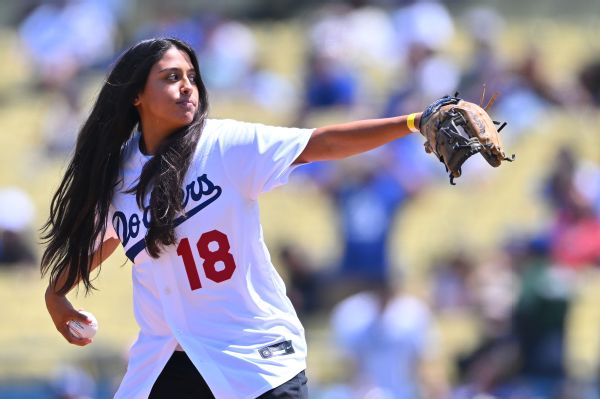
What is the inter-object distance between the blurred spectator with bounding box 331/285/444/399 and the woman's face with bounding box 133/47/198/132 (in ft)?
16.0

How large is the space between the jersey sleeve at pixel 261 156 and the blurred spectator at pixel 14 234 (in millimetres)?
7170

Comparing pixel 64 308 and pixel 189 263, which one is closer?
pixel 189 263

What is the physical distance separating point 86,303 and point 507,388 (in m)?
3.76

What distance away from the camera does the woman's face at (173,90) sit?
3.96m

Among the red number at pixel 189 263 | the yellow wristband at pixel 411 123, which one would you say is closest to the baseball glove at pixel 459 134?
the yellow wristband at pixel 411 123

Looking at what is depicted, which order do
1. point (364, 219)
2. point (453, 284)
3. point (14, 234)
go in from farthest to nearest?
point (14, 234) → point (364, 219) → point (453, 284)

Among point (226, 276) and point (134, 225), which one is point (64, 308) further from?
point (226, 276)

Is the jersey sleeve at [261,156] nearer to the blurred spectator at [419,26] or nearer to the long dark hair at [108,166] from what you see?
the long dark hair at [108,166]

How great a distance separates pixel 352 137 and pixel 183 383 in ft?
3.03

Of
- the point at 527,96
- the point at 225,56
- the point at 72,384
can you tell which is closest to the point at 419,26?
the point at 527,96

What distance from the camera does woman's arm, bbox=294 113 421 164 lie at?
3746mm

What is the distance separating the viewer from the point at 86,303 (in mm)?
10414

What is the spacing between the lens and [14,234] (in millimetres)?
10688

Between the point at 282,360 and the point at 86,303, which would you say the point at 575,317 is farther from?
the point at 282,360
